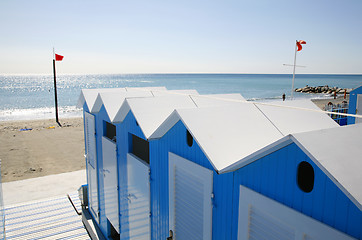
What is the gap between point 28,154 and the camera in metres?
20.5

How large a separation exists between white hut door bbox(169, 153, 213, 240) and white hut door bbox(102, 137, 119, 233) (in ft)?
9.58

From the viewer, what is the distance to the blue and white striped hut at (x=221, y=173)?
2551 millimetres

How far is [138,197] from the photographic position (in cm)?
623

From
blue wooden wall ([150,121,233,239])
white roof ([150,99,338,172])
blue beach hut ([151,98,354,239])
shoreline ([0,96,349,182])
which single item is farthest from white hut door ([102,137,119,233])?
shoreline ([0,96,349,182])

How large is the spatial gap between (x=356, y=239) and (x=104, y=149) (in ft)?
22.6

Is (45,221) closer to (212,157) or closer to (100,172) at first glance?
(100,172)

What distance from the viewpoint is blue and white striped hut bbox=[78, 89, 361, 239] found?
255cm

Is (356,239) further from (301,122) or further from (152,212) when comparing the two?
(152,212)

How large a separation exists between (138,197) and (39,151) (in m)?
18.0

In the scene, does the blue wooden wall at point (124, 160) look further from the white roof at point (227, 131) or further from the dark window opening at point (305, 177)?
the dark window opening at point (305, 177)

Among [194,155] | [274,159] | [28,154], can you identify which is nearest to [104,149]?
[194,155]

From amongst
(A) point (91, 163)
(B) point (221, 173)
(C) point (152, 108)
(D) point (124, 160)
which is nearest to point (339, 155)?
(B) point (221, 173)

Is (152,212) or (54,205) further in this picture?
(54,205)

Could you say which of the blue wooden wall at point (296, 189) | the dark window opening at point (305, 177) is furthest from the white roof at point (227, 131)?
the dark window opening at point (305, 177)
